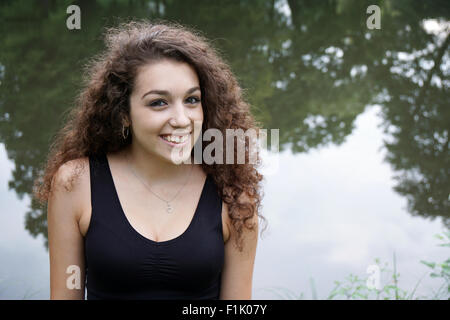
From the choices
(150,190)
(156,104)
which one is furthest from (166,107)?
(150,190)

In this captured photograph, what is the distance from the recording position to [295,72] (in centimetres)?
724

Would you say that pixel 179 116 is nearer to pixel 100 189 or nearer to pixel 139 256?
pixel 100 189

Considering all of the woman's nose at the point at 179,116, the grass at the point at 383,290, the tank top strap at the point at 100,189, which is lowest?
the grass at the point at 383,290

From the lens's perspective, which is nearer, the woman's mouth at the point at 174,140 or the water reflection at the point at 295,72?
the woman's mouth at the point at 174,140

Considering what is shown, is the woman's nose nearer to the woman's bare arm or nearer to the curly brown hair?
the curly brown hair

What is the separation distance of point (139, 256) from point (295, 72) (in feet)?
18.4

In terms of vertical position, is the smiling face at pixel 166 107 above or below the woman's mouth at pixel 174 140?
above

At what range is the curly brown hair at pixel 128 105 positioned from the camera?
6.81 feet

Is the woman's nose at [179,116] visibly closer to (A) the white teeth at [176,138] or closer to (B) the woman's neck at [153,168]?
(A) the white teeth at [176,138]

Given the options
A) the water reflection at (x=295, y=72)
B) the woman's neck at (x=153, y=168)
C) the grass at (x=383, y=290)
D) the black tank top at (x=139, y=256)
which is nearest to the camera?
the black tank top at (x=139, y=256)

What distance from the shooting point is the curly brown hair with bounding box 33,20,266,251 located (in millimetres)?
2074

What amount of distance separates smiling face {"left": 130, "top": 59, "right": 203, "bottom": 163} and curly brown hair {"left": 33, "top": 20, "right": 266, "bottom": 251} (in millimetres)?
46

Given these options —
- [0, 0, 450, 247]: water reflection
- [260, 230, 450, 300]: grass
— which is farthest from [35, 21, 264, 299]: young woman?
[0, 0, 450, 247]: water reflection

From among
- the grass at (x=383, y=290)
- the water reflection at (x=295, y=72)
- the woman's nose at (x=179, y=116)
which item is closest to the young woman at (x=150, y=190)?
the woman's nose at (x=179, y=116)
